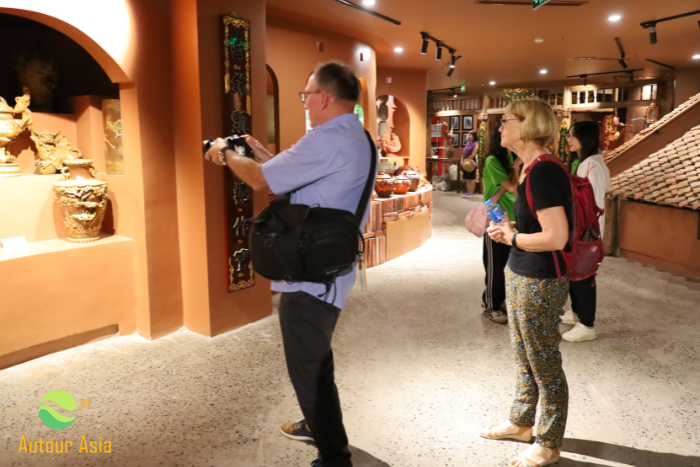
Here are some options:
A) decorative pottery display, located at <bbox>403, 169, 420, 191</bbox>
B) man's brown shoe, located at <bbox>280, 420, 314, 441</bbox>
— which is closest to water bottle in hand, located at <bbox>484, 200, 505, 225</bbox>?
man's brown shoe, located at <bbox>280, 420, 314, 441</bbox>

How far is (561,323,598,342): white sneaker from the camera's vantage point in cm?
327

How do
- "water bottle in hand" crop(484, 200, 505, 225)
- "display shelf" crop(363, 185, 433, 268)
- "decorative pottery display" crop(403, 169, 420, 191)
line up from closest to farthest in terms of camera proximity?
"water bottle in hand" crop(484, 200, 505, 225)
"display shelf" crop(363, 185, 433, 268)
"decorative pottery display" crop(403, 169, 420, 191)

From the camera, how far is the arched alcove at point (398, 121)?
965cm

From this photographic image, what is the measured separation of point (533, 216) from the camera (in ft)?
6.04

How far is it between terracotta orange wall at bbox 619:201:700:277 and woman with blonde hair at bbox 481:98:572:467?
12.9 ft

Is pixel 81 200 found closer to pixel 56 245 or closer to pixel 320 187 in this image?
pixel 56 245

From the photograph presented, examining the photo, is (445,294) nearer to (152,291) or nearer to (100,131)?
(152,291)

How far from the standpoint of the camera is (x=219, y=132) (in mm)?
3213

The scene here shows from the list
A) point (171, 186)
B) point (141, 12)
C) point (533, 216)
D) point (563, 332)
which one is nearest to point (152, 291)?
point (171, 186)

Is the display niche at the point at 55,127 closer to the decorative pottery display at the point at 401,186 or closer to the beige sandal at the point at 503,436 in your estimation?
the beige sandal at the point at 503,436

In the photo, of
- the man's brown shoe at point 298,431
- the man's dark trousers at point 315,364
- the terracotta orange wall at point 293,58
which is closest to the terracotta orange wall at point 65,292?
the man's brown shoe at point 298,431

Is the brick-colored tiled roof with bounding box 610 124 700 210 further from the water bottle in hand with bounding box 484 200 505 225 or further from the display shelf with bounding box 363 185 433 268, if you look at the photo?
the water bottle in hand with bounding box 484 200 505 225

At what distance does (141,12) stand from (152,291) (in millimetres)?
1711

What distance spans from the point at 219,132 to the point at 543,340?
230 cm
